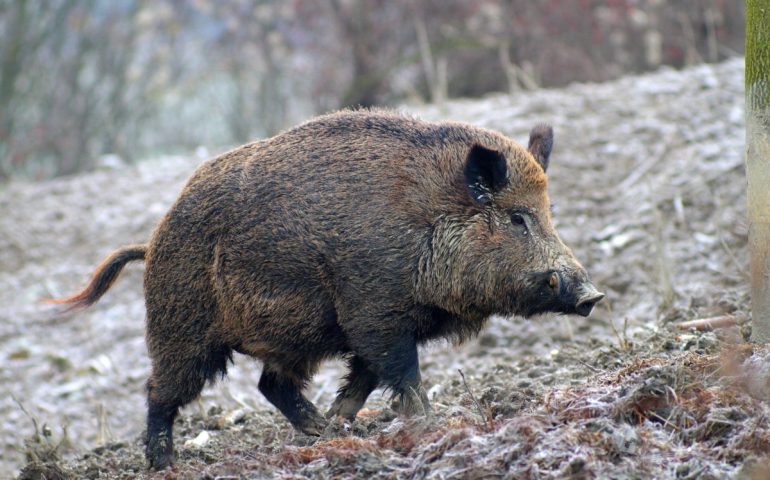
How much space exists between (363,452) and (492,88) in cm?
1124

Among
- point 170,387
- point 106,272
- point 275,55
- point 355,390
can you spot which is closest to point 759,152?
point 355,390

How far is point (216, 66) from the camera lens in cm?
1745

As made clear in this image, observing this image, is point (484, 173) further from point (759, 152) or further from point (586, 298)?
point (759, 152)

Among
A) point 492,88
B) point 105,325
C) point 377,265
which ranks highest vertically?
point 377,265

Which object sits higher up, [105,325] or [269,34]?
[269,34]

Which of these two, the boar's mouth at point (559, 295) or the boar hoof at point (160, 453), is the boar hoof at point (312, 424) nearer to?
the boar hoof at point (160, 453)

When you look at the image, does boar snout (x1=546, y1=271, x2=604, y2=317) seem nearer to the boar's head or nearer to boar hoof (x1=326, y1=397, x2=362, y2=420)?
the boar's head

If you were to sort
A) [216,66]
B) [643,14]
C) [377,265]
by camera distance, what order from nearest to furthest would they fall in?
[377,265]
[643,14]
[216,66]

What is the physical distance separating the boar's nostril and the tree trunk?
0.76m

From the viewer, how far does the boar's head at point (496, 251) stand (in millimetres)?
4906

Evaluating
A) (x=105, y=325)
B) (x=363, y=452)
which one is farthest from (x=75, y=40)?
(x=363, y=452)

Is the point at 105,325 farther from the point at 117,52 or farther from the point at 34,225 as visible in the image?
the point at 117,52

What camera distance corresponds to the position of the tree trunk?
4664 millimetres

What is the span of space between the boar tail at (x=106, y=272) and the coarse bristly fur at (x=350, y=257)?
1.30 ft
